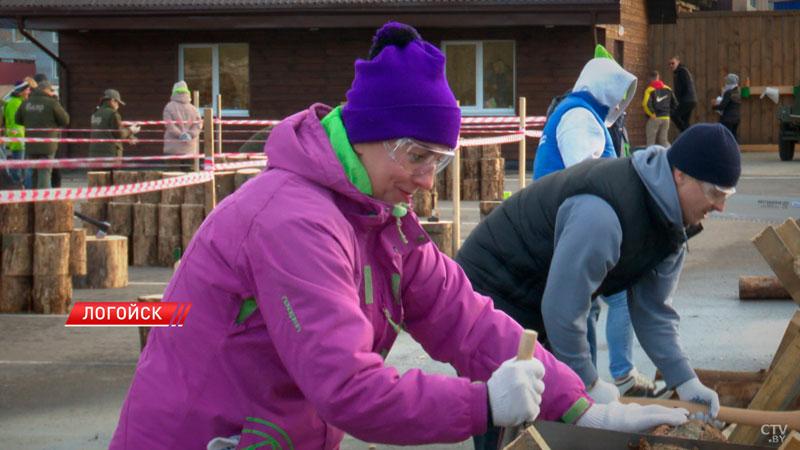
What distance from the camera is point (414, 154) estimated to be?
241 cm

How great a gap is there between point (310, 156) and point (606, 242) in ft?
5.21

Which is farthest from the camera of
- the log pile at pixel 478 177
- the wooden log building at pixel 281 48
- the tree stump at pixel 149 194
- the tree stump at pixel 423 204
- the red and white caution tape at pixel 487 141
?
the wooden log building at pixel 281 48

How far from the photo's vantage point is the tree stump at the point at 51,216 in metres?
8.76

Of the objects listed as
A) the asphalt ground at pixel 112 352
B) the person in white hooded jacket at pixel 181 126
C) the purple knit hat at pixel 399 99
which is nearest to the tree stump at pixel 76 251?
the asphalt ground at pixel 112 352

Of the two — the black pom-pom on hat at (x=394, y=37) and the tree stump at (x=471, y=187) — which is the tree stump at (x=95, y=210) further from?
the black pom-pom on hat at (x=394, y=37)

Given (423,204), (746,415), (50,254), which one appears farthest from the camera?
(423,204)

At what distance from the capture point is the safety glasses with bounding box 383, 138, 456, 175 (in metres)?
2.38

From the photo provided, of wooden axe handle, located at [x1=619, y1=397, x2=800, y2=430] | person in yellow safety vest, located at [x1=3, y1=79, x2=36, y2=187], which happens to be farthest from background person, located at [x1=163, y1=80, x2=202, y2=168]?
wooden axe handle, located at [x1=619, y1=397, x2=800, y2=430]

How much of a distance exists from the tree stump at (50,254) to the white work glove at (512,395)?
687 centimetres

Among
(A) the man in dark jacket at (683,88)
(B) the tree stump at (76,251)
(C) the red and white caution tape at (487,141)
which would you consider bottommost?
(B) the tree stump at (76,251)

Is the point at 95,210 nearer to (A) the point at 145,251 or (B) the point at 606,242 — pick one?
(A) the point at 145,251

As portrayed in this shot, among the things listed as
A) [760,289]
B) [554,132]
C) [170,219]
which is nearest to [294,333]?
[554,132]

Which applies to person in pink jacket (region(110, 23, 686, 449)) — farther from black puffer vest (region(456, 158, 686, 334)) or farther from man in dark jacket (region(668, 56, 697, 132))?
man in dark jacket (region(668, 56, 697, 132))

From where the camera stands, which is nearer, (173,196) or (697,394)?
(697,394)
